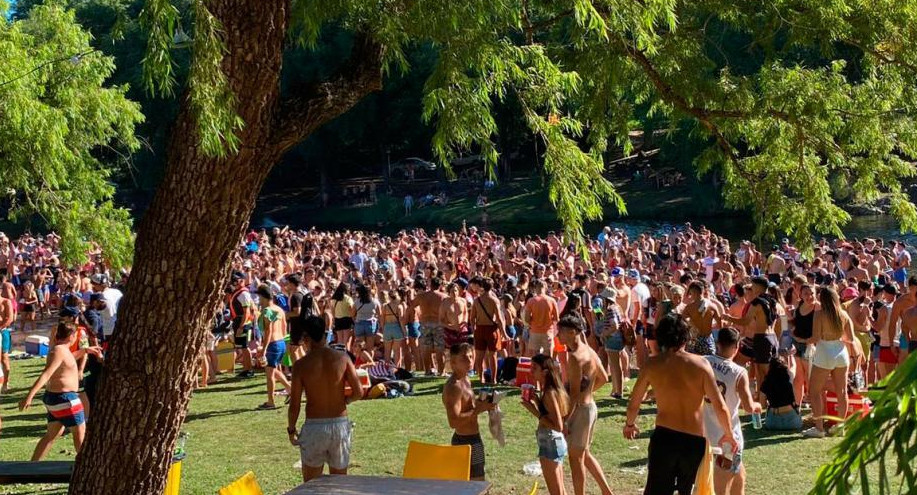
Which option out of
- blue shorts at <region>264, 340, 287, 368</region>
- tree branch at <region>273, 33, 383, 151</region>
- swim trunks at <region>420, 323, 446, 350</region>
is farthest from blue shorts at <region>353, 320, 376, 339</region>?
tree branch at <region>273, 33, 383, 151</region>

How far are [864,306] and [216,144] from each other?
988 centimetres

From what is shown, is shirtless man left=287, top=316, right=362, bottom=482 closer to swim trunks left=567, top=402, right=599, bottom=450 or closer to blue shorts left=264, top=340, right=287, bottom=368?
swim trunks left=567, top=402, right=599, bottom=450

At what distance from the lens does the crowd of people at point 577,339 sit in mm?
6988

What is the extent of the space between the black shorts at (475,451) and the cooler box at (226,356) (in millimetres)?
8972

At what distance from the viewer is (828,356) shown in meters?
9.92

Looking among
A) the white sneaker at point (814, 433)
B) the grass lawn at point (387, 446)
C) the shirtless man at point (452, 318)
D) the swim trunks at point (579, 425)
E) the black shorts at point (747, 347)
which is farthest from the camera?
the shirtless man at point (452, 318)

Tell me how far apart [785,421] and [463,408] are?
14.8 ft

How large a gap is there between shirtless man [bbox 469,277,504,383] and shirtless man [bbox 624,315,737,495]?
22.5ft

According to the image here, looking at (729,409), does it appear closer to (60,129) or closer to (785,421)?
(785,421)

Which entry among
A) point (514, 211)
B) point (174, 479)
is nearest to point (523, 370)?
point (174, 479)

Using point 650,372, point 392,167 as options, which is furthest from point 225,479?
point 392,167

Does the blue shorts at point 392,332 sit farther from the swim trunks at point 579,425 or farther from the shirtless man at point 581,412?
the swim trunks at point 579,425

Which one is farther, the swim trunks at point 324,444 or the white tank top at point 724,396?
the swim trunks at point 324,444

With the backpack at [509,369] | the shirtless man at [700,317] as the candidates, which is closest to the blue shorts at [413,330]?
the backpack at [509,369]
